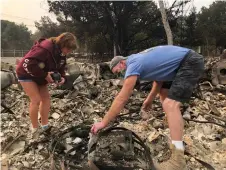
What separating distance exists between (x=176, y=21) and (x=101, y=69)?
43.4ft

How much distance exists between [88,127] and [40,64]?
94 cm

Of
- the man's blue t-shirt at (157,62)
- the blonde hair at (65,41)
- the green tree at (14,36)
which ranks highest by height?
the green tree at (14,36)

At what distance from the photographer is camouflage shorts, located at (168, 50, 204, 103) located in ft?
10.6

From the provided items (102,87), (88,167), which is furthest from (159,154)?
(102,87)

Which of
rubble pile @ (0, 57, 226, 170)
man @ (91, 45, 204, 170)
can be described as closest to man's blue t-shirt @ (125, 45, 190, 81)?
man @ (91, 45, 204, 170)

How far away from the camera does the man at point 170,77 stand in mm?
3135

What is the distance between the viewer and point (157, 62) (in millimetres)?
3252

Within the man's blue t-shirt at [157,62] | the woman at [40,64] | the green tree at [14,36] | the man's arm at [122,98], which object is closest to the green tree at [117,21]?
the woman at [40,64]

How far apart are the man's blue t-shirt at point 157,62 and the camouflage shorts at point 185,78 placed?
0.06m

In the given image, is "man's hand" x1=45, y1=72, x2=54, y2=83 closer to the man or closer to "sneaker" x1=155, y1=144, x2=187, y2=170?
the man

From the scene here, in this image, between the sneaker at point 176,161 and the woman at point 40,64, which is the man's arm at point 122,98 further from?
the woman at point 40,64

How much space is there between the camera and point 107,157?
142 inches

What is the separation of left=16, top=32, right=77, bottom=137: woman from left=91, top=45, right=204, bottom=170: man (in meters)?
0.97

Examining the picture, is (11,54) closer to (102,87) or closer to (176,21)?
(176,21)
